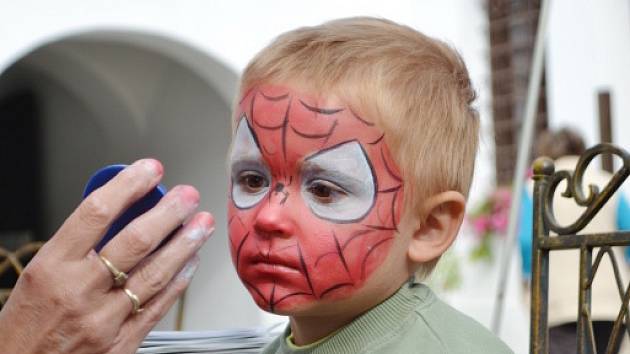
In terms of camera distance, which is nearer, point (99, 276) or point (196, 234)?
point (99, 276)

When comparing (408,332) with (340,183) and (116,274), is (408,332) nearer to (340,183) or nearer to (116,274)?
(340,183)

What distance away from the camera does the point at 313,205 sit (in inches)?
58.9

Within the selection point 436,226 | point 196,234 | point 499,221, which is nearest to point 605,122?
point 499,221

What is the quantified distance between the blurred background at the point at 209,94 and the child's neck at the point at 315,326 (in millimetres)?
3515

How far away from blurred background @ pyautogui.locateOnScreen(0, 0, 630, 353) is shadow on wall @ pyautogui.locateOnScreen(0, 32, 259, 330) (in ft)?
0.03

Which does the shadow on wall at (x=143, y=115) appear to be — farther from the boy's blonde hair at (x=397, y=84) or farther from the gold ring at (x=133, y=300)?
the gold ring at (x=133, y=300)

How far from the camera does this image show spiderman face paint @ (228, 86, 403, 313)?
4.85 ft

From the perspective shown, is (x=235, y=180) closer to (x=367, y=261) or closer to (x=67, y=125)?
(x=367, y=261)

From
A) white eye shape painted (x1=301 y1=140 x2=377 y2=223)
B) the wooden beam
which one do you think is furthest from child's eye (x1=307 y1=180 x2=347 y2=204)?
the wooden beam

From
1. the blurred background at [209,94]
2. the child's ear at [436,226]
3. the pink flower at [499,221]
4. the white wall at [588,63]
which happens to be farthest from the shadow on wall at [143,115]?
the child's ear at [436,226]

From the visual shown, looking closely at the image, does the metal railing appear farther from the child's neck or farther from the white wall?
the white wall

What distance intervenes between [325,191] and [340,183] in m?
0.03

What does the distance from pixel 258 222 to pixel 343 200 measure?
0.14 m

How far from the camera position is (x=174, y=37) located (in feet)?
17.4
